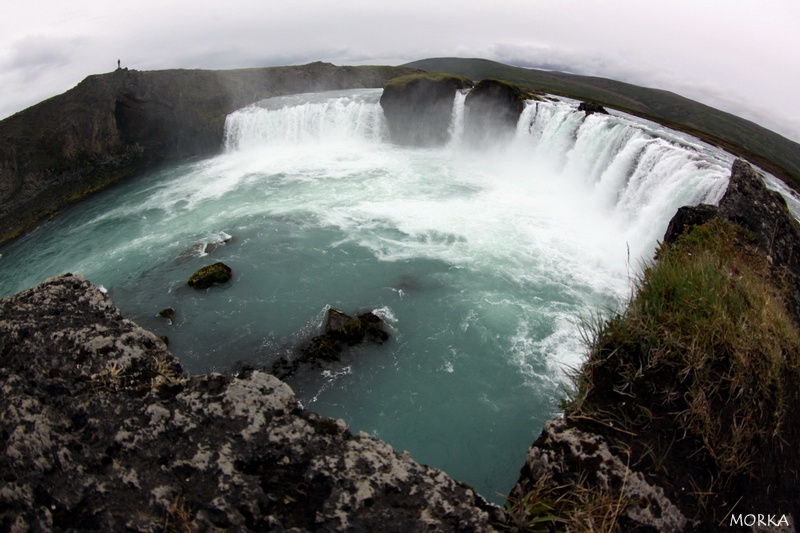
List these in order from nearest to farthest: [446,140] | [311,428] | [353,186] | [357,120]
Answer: [311,428]
[353,186]
[446,140]
[357,120]

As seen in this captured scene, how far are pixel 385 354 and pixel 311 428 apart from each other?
10495 millimetres

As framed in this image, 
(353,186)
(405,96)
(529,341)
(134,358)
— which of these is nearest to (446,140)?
(405,96)

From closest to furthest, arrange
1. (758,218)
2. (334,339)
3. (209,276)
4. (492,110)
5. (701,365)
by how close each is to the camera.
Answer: (701,365)
(758,218)
(334,339)
(209,276)
(492,110)

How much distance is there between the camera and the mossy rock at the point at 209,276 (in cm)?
1812

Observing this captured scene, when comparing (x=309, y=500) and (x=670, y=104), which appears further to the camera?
(x=670, y=104)

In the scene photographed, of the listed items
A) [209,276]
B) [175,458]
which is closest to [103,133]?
[209,276]

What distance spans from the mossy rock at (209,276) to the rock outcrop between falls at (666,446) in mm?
16894

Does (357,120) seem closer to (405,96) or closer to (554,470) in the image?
(405,96)

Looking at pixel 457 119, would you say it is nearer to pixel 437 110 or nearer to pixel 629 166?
pixel 437 110

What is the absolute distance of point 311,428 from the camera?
3816 mm

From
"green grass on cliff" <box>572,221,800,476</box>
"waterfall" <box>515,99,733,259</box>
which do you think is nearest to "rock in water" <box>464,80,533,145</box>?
"waterfall" <box>515,99,733,259</box>

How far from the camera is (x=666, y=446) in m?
3.93

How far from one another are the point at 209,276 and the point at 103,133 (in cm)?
3763

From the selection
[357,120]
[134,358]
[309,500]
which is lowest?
[309,500]
